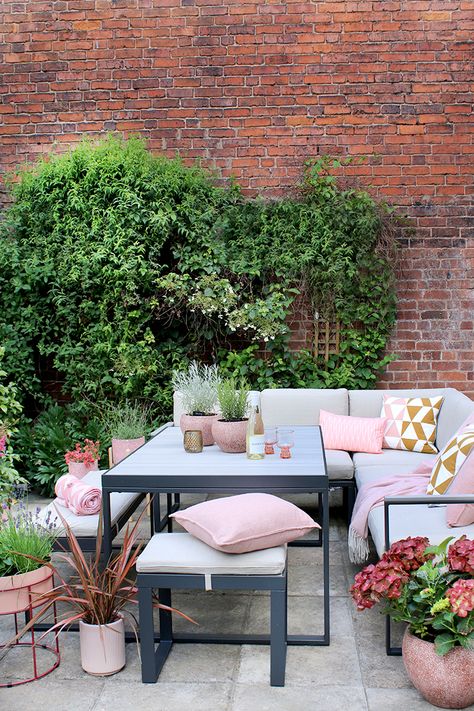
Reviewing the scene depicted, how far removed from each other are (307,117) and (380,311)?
5.80 feet

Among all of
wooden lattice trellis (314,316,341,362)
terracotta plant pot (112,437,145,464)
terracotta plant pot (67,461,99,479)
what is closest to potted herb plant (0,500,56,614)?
terracotta plant pot (67,461,99,479)

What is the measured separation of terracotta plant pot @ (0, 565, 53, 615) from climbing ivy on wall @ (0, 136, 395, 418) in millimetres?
2958

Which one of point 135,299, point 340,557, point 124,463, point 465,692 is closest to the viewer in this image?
point 465,692

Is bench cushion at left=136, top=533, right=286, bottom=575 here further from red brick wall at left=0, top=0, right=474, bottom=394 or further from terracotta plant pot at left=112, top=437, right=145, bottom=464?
red brick wall at left=0, top=0, right=474, bottom=394

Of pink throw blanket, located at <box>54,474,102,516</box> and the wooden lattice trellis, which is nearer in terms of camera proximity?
pink throw blanket, located at <box>54,474,102,516</box>

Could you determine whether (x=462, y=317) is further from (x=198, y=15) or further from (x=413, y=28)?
(x=198, y=15)

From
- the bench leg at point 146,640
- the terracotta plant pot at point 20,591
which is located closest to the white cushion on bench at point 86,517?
the terracotta plant pot at point 20,591

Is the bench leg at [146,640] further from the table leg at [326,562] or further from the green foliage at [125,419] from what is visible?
the green foliage at [125,419]

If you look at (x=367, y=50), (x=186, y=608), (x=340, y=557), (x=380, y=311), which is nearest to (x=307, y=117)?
(x=367, y=50)

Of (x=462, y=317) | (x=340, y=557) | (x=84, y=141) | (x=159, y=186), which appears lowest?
(x=340, y=557)

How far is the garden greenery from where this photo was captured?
230 inches

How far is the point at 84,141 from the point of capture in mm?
6168

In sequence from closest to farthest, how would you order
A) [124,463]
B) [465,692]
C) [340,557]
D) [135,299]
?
[465,692]
[124,463]
[340,557]
[135,299]

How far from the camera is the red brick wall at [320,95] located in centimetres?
606
